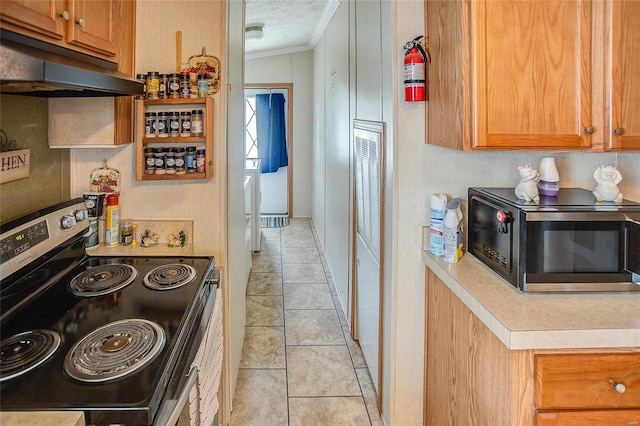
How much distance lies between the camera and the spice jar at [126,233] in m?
1.94

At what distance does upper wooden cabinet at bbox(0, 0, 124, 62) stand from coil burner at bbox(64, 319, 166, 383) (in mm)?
784

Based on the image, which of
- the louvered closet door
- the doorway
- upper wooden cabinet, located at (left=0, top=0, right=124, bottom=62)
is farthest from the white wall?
upper wooden cabinet, located at (left=0, top=0, right=124, bottom=62)

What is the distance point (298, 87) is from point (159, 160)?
5227 millimetres

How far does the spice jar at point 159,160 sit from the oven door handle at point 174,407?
2.91 feet

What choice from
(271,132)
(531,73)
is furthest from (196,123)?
(271,132)

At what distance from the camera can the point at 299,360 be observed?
9.21 feet

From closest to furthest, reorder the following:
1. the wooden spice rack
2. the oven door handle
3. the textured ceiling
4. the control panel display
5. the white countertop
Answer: the oven door handle, the white countertop, the control panel display, the wooden spice rack, the textured ceiling

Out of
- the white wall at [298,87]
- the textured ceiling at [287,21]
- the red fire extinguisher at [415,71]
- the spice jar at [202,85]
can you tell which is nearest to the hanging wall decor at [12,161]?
the spice jar at [202,85]

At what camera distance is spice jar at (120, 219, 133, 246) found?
1.94m

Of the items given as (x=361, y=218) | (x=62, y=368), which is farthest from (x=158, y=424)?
(x=361, y=218)

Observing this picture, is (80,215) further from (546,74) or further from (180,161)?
(546,74)

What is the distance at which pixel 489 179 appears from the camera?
73.6 inches

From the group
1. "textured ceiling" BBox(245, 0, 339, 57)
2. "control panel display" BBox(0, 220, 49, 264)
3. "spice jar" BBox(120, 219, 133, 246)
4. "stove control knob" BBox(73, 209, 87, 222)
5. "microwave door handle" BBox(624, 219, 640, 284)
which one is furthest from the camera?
"textured ceiling" BBox(245, 0, 339, 57)

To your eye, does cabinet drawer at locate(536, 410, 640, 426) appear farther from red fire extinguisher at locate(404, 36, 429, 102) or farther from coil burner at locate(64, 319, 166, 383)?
red fire extinguisher at locate(404, 36, 429, 102)
